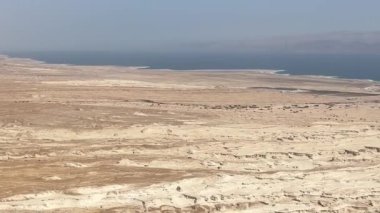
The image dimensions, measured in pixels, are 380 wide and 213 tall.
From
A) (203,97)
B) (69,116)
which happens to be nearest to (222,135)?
(69,116)

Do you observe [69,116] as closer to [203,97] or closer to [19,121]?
[19,121]

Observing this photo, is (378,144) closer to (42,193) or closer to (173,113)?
(173,113)

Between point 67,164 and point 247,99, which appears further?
point 247,99

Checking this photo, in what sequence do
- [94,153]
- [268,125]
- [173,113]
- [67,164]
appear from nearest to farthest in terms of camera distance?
[67,164]
[94,153]
[268,125]
[173,113]

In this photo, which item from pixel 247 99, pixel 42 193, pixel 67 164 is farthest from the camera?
pixel 247 99

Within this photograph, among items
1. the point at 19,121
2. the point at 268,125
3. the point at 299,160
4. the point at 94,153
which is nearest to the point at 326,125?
the point at 268,125

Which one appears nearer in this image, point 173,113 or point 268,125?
point 268,125
